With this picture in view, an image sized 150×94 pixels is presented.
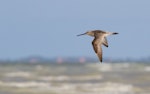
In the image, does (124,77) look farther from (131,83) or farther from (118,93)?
(118,93)

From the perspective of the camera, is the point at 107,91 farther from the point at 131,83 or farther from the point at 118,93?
the point at 131,83

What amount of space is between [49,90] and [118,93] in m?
3.46

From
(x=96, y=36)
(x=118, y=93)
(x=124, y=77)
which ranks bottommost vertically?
(x=96, y=36)

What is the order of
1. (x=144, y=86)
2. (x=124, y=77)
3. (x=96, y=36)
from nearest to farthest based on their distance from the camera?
(x=96, y=36)
(x=144, y=86)
(x=124, y=77)

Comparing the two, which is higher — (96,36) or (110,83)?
(110,83)

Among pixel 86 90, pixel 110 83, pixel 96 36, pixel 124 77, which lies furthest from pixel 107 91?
pixel 96 36

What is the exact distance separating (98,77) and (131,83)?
15.1 ft

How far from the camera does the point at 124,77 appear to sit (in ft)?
122

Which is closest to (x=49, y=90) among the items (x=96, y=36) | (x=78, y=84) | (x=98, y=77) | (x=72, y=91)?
(x=72, y=91)

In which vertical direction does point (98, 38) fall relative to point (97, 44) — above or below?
above

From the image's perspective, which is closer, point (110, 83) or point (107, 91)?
point (107, 91)

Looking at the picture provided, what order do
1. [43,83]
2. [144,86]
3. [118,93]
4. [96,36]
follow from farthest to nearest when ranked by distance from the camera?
[43,83]
[144,86]
[118,93]
[96,36]

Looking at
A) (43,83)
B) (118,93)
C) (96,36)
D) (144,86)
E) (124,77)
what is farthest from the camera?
(124,77)

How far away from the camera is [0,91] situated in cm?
2850
